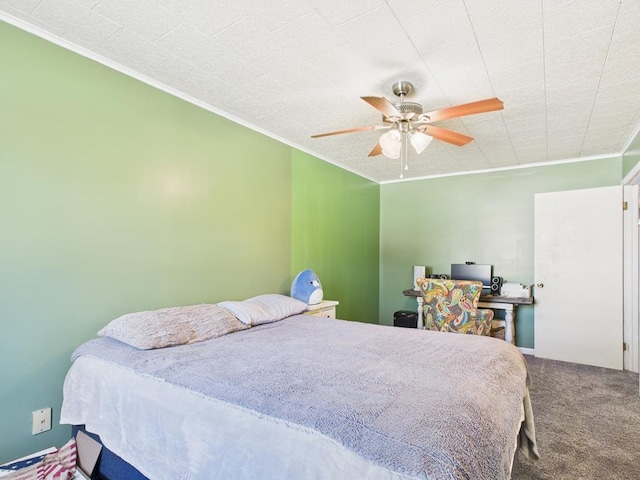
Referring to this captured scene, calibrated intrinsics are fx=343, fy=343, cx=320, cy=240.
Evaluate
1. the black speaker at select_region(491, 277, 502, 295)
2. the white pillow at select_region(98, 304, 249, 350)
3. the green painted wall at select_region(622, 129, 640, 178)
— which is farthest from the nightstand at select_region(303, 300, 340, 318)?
the green painted wall at select_region(622, 129, 640, 178)

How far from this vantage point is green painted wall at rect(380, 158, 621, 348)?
440 cm

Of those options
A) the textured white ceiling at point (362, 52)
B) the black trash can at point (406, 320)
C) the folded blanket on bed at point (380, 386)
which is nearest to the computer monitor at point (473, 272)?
the black trash can at point (406, 320)

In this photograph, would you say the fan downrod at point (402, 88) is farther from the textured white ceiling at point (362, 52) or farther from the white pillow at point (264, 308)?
the white pillow at point (264, 308)

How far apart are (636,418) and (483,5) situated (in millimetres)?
3122

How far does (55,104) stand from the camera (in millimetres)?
1983

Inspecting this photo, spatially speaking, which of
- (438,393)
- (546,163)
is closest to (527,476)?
(438,393)

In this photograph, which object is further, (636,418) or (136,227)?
(636,418)

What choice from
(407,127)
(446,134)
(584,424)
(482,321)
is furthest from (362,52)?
(584,424)

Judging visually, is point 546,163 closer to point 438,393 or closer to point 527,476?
point 527,476

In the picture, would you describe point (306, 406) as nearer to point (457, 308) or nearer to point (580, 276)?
point (457, 308)

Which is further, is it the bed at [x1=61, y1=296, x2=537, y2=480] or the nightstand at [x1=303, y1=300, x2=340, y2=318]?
the nightstand at [x1=303, y1=300, x2=340, y2=318]

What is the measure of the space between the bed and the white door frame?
2903 mm

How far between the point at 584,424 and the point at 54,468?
3.36 meters

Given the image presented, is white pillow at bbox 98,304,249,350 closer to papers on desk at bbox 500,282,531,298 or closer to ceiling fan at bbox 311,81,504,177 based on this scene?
ceiling fan at bbox 311,81,504,177
